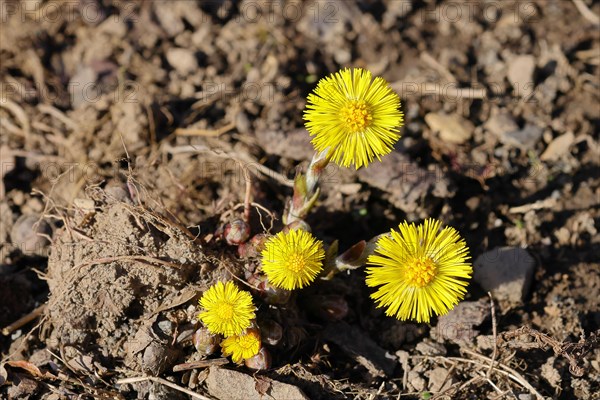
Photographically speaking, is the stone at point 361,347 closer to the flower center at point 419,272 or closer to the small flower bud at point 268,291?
the small flower bud at point 268,291

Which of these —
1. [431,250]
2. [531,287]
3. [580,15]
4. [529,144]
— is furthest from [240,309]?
[580,15]

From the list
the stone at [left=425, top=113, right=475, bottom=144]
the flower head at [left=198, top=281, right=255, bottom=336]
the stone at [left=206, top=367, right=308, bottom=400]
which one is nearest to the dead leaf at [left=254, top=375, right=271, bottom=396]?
the stone at [left=206, top=367, right=308, bottom=400]

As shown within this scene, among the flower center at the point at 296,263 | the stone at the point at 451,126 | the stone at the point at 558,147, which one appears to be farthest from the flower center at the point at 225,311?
the stone at the point at 558,147

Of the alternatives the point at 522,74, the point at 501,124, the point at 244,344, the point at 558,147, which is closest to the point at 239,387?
the point at 244,344

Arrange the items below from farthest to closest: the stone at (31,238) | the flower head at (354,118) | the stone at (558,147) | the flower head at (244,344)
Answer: the stone at (558,147) → the stone at (31,238) → the flower head at (244,344) → the flower head at (354,118)

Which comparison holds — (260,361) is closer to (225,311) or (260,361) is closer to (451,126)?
(225,311)

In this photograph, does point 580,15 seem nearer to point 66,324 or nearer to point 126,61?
point 126,61
